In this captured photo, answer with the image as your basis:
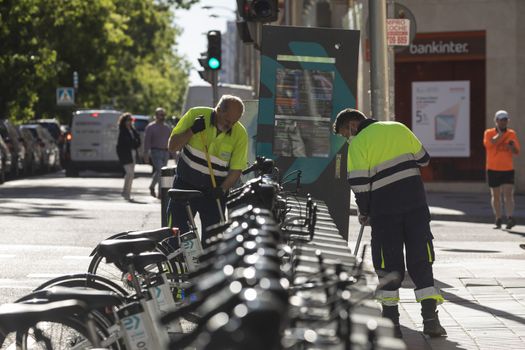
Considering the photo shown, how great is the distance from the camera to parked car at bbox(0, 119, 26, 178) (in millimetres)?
36688

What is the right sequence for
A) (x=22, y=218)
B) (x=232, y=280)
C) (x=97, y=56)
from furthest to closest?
(x=97, y=56) → (x=22, y=218) → (x=232, y=280)

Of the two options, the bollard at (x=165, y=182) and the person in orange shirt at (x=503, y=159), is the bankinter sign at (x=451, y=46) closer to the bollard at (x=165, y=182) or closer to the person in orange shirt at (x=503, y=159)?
the person in orange shirt at (x=503, y=159)

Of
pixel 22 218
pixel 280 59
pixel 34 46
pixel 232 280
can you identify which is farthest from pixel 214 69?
pixel 34 46

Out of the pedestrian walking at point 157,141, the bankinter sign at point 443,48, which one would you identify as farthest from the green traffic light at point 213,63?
the bankinter sign at point 443,48

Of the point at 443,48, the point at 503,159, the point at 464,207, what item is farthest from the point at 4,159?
the point at 503,159

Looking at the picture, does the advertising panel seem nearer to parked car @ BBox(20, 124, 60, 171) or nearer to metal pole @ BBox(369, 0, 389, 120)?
metal pole @ BBox(369, 0, 389, 120)

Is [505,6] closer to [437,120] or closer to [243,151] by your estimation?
[437,120]

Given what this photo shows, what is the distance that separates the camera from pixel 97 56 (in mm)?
60281

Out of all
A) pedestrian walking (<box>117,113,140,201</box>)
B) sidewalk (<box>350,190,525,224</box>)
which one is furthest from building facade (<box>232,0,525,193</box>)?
pedestrian walking (<box>117,113,140,201</box>)

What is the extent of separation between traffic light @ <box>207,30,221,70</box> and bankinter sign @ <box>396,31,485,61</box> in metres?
8.76

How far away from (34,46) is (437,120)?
2097 cm

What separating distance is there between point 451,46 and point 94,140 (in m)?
15.8

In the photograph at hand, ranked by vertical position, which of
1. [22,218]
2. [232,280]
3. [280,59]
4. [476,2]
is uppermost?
[476,2]

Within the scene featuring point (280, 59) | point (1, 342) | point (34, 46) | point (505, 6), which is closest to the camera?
point (1, 342)
